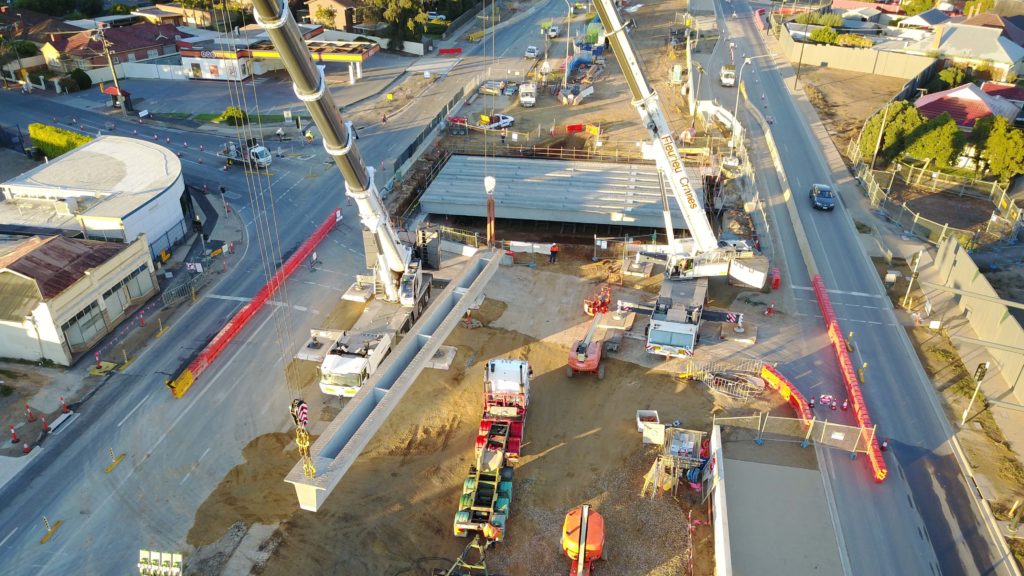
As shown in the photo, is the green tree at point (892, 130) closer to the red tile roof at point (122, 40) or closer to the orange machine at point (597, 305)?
the orange machine at point (597, 305)

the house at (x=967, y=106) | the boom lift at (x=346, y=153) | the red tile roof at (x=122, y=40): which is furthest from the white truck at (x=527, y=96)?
the red tile roof at (x=122, y=40)

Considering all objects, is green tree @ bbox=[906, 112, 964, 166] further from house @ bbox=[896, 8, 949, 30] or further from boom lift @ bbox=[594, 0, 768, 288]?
house @ bbox=[896, 8, 949, 30]

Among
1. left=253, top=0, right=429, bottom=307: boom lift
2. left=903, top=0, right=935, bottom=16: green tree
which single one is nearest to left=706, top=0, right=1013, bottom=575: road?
left=253, top=0, right=429, bottom=307: boom lift

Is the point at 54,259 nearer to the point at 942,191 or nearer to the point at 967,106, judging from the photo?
the point at 942,191

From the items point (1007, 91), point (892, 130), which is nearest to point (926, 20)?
point (1007, 91)

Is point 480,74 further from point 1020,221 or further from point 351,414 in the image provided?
point 351,414

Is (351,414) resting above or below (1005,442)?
above

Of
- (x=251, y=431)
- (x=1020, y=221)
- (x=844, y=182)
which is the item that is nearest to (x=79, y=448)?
(x=251, y=431)
